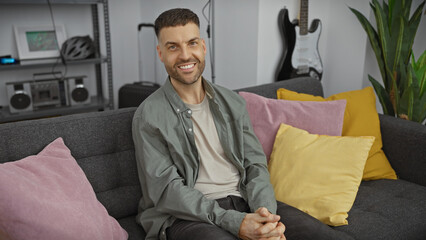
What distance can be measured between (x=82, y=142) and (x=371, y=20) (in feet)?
7.61

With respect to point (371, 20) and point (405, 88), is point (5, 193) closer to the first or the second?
point (405, 88)

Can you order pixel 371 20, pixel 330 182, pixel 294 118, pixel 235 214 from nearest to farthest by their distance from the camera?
pixel 235 214 → pixel 330 182 → pixel 294 118 → pixel 371 20

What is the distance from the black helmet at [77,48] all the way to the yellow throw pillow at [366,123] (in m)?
2.01

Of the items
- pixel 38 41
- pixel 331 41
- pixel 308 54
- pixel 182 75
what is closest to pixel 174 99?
pixel 182 75

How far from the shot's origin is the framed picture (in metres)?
3.42

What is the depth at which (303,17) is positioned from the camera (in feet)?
10.1

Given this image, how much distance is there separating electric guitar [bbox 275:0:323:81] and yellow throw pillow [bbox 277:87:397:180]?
3.45 ft

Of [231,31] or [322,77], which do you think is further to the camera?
[322,77]

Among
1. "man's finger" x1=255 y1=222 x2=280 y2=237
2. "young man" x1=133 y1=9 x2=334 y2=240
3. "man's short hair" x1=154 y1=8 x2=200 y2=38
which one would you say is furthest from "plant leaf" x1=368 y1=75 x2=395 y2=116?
"man's finger" x1=255 y1=222 x2=280 y2=237

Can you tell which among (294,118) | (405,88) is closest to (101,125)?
(294,118)

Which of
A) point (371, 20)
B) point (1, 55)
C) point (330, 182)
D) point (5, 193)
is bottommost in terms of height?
point (330, 182)

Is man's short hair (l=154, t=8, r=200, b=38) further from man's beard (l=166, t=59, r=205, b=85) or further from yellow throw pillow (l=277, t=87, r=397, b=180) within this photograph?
yellow throw pillow (l=277, t=87, r=397, b=180)

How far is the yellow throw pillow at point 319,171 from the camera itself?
159 centimetres

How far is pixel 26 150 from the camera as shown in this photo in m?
1.42
